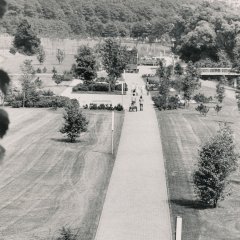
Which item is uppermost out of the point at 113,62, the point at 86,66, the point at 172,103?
the point at 113,62

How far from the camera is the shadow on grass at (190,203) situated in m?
19.9

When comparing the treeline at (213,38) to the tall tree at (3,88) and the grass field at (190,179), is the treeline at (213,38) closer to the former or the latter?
the grass field at (190,179)

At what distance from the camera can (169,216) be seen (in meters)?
18.5

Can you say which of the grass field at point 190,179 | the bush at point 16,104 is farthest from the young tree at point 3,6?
the bush at point 16,104

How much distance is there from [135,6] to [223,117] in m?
126

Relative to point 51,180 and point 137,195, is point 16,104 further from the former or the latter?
point 137,195

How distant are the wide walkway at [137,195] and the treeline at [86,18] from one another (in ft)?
280

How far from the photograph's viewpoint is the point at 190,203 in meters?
20.3

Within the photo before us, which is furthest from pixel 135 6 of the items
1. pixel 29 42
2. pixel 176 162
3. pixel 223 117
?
pixel 176 162

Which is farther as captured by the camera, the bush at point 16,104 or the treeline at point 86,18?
the treeline at point 86,18

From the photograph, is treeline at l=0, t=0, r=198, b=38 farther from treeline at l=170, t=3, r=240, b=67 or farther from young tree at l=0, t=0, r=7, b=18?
young tree at l=0, t=0, r=7, b=18

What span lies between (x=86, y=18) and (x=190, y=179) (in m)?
129

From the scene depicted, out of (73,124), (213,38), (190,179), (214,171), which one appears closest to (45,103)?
(73,124)

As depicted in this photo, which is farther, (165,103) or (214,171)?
(165,103)
